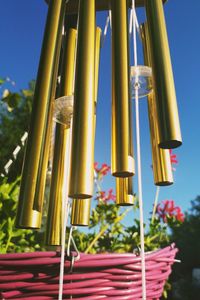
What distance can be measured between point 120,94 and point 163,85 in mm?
61

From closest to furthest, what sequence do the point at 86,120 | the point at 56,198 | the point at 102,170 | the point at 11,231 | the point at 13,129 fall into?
the point at 86,120 → the point at 56,198 → the point at 11,231 → the point at 102,170 → the point at 13,129

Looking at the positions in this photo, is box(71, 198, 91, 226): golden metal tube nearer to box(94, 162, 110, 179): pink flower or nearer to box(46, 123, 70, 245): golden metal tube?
box(46, 123, 70, 245): golden metal tube

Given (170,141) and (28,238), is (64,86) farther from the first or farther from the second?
(28,238)

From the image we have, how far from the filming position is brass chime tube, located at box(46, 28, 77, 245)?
17.3 inches

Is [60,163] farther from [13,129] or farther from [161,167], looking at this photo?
[13,129]

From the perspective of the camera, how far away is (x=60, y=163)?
48 cm

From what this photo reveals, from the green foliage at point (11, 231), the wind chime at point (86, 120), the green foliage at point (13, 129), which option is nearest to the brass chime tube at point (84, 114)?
the wind chime at point (86, 120)

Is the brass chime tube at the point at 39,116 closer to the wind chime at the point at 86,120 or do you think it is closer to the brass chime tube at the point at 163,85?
the wind chime at the point at 86,120

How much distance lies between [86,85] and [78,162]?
0.34ft

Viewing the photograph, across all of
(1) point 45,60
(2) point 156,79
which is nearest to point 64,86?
(1) point 45,60

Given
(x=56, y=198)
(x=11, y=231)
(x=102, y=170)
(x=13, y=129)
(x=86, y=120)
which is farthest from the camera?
(x=13, y=129)

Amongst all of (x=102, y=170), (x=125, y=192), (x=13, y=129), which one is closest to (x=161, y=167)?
(x=125, y=192)

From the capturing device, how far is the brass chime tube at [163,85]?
33 cm

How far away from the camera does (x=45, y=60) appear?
1.48 ft
